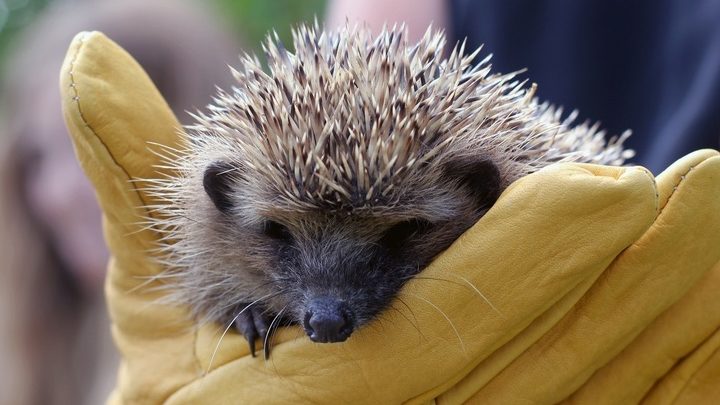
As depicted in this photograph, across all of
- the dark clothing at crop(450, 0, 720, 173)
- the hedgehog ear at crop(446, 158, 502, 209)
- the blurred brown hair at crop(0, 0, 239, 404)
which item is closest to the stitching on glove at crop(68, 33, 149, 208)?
the hedgehog ear at crop(446, 158, 502, 209)

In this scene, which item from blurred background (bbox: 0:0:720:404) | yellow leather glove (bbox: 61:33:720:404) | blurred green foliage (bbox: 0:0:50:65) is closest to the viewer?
yellow leather glove (bbox: 61:33:720:404)

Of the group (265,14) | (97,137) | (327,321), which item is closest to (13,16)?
(265,14)

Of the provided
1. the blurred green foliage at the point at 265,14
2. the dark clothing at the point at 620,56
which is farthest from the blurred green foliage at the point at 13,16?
the dark clothing at the point at 620,56

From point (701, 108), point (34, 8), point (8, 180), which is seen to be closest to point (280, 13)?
point (8, 180)

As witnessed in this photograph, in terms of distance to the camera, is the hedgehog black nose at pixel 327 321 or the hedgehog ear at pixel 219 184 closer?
the hedgehog black nose at pixel 327 321

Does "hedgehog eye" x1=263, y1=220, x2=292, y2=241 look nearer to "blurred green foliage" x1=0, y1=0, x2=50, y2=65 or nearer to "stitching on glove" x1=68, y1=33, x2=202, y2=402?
"stitching on glove" x1=68, y1=33, x2=202, y2=402

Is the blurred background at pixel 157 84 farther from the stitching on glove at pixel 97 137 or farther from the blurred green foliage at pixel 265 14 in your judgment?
the blurred green foliage at pixel 265 14
